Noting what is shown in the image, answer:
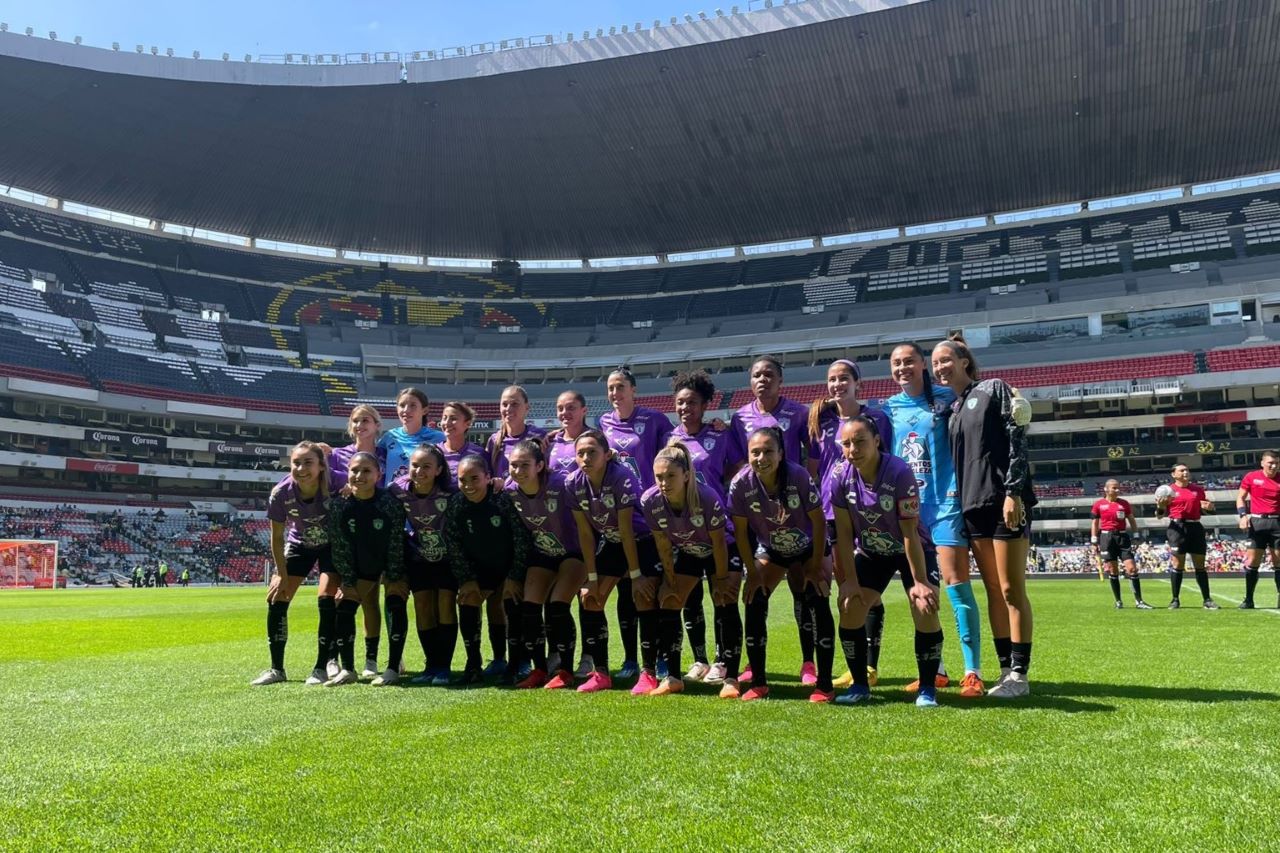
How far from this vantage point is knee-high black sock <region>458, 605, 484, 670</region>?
19.9 ft

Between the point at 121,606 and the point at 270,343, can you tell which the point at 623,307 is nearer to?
the point at 270,343

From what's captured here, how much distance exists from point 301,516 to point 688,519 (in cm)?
291

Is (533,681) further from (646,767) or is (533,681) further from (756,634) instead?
(646,767)

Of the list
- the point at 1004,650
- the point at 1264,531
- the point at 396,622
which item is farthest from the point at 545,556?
the point at 1264,531

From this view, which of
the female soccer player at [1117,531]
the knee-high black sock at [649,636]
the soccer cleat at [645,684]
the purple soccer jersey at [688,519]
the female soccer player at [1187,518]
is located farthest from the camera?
the female soccer player at [1117,531]

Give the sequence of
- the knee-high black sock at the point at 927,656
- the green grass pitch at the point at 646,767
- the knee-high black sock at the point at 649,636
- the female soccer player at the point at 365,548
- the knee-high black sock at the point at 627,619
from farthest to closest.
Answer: the knee-high black sock at the point at 627,619, the female soccer player at the point at 365,548, the knee-high black sock at the point at 649,636, the knee-high black sock at the point at 927,656, the green grass pitch at the point at 646,767

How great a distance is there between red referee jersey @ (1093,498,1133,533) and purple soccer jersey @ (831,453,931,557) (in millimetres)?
9149

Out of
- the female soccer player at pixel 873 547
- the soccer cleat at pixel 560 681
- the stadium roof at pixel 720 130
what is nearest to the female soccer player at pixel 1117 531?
the female soccer player at pixel 873 547

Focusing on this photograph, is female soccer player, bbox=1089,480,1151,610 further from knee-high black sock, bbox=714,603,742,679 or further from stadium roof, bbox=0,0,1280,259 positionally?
stadium roof, bbox=0,0,1280,259

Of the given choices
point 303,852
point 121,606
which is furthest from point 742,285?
point 303,852

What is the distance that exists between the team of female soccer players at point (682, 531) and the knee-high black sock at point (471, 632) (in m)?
0.02

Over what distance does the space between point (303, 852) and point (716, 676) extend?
148 inches

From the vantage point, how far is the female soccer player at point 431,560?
6152mm

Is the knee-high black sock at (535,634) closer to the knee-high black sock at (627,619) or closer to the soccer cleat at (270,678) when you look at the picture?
the knee-high black sock at (627,619)
